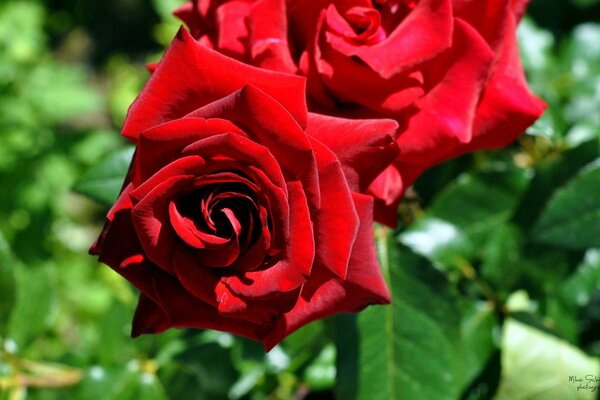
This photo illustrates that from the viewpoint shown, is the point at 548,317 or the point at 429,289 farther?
the point at 548,317

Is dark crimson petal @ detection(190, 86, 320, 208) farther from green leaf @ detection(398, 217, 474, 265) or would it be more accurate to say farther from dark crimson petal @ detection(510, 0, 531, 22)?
green leaf @ detection(398, 217, 474, 265)

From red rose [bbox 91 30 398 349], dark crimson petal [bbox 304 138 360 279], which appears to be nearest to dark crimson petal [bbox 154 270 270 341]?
red rose [bbox 91 30 398 349]

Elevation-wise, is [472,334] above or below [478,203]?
below

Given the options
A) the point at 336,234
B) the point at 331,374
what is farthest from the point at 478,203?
the point at 336,234

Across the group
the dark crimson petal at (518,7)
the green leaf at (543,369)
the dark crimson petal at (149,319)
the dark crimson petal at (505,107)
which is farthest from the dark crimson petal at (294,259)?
the green leaf at (543,369)

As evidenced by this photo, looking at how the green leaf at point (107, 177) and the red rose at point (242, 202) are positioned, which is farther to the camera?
the green leaf at point (107, 177)

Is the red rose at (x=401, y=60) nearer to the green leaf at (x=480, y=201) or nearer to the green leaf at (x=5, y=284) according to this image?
the green leaf at (x=480, y=201)

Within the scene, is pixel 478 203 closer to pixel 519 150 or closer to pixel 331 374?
pixel 519 150
